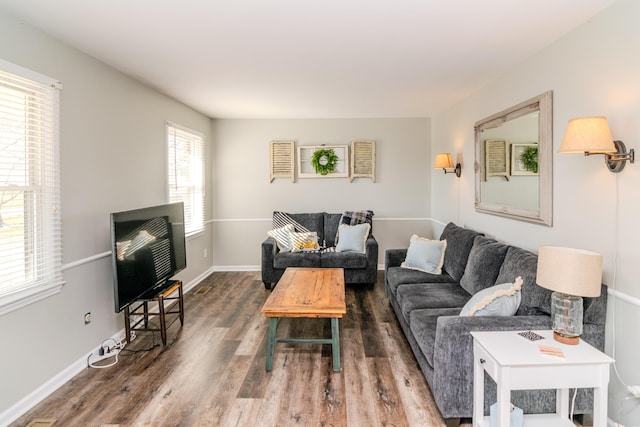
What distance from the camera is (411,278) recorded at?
3580mm

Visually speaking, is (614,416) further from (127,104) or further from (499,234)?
(127,104)

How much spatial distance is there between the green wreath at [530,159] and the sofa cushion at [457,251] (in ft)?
2.78

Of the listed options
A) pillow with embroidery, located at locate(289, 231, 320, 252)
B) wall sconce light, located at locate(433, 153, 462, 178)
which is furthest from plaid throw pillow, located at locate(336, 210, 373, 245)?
wall sconce light, located at locate(433, 153, 462, 178)

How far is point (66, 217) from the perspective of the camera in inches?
103

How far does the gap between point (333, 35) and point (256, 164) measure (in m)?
3.47

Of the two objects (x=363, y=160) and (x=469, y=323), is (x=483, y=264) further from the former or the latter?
(x=363, y=160)

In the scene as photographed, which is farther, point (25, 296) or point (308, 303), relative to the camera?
point (308, 303)

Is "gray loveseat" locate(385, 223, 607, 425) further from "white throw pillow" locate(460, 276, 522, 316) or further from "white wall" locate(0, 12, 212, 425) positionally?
"white wall" locate(0, 12, 212, 425)

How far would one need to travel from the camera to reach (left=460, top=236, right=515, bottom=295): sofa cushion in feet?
9.35

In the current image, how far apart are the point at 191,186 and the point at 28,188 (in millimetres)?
2659

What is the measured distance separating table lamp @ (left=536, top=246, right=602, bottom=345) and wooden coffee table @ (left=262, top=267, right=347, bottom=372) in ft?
4.48

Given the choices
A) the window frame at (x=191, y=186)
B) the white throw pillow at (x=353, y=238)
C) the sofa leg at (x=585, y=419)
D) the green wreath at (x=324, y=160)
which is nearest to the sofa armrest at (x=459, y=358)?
the sofa leg at (x=585, y=419)

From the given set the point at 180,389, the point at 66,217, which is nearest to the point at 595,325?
the point at 180,389

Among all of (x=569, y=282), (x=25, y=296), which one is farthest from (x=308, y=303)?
(x=25, y=296)
